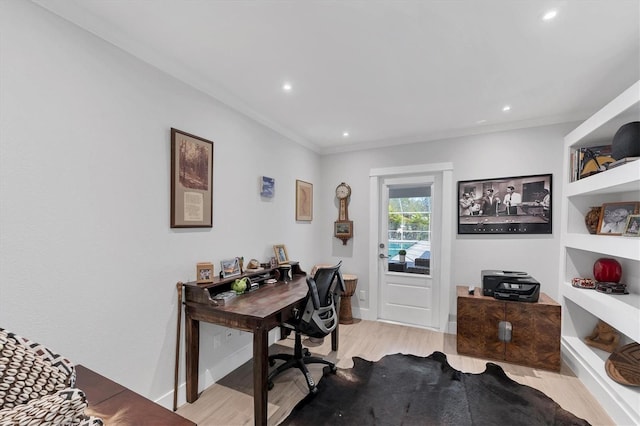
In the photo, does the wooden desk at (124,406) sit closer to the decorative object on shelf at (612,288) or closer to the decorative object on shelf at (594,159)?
the decorative object on shelf at (612,288)

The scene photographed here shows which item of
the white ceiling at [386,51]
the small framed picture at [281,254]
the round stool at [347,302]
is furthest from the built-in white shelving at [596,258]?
the small framed picture at [281,254]

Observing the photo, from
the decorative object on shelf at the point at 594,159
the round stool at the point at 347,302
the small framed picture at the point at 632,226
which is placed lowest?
the round stool at the point at 347,302

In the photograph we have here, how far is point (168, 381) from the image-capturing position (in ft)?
6.52

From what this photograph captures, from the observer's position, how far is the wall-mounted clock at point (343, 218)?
4.00 metres

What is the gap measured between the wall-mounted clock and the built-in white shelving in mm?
2455

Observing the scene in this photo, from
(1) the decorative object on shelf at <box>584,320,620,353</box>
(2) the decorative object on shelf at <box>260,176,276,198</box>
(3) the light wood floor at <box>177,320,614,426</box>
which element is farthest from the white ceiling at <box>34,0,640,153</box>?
(3) the light wood floor at <box>177,320,614,426</box>

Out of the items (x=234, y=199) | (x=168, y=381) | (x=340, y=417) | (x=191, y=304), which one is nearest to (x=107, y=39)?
(x=234, y=199)

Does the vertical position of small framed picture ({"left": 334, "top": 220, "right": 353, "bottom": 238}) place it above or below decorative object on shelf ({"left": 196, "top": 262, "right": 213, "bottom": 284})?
above

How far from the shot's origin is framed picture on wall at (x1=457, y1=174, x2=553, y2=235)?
304 centimetres

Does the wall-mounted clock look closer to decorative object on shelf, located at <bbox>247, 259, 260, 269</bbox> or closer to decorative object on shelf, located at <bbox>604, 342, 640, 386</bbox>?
decorative object on shelf, located at <bbox>247, 259, 260, 269</bbox>

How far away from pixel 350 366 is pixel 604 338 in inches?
94.8

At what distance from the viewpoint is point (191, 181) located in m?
2.17

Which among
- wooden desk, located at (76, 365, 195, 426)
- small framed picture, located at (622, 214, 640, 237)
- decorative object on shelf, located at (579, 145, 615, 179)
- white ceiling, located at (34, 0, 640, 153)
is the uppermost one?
white ceiling, located at (34, 0, 640, 153)

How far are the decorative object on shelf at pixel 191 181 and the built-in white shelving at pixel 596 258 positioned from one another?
3.03 metres
